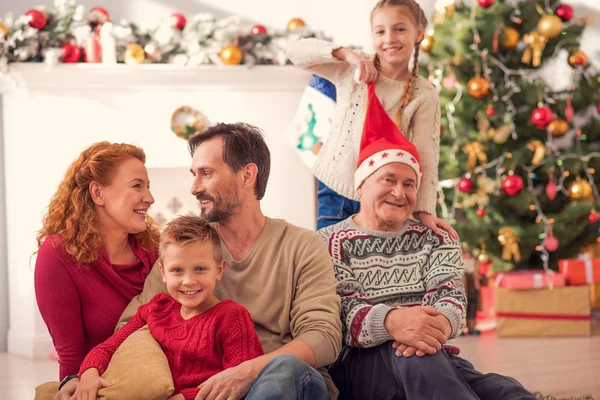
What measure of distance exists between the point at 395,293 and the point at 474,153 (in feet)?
8.67

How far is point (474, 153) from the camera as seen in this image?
475 centimetres

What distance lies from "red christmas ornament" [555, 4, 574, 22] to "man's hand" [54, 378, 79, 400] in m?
3.80

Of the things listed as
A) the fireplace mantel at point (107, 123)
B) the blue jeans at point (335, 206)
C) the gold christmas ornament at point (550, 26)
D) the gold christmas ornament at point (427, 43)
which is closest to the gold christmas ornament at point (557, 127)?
the gold christmas ornament at point (550, 26)

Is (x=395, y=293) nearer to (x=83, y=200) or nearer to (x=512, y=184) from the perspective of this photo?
(x=83, y=200)

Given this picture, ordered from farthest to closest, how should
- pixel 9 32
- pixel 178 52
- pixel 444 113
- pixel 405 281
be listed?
1. pixel 444 113
2. pixel 178 52
3. pixel 9 32
4. pixel 405 281

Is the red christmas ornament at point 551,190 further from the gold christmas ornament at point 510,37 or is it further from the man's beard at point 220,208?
the man's beard at point 220,208

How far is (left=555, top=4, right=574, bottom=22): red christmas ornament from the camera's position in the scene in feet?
15.6

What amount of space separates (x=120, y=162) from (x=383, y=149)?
29.8 inches

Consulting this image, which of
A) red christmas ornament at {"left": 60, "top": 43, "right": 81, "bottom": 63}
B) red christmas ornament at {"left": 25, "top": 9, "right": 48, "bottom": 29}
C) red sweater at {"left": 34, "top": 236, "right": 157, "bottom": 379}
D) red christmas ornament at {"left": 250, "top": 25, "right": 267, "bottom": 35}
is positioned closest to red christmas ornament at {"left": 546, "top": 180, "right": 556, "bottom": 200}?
red christmas ornament at {"left": 250, "top": 25, "right": 267, "bottom": 35}

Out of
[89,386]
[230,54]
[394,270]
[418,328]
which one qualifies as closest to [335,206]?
[394,270]

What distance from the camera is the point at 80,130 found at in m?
4.41

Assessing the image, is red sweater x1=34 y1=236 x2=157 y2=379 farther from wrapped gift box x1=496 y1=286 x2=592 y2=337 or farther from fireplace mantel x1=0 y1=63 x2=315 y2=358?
wrapped gift box x1=496 y1=286 x2=592 y2=337

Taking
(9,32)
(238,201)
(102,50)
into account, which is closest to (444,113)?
(102,50)

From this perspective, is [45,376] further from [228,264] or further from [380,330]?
[380,330]
